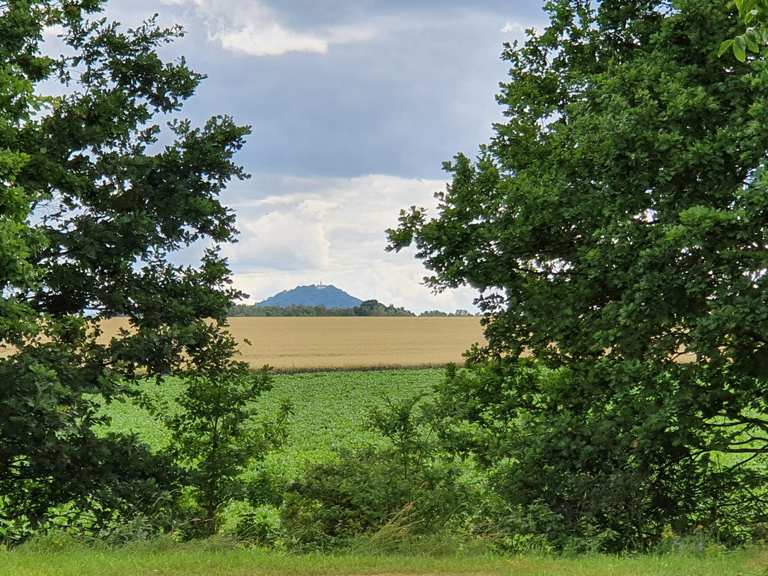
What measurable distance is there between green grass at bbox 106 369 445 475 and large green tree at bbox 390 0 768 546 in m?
7.87

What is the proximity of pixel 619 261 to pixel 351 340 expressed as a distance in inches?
2464

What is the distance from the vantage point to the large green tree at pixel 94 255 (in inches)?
496

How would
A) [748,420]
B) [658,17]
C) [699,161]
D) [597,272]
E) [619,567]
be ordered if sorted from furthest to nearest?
[658,17] < [748,420] < [597,272] < [699,161] < [619,567]

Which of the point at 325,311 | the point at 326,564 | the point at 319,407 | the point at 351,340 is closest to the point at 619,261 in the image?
the point at 326,564

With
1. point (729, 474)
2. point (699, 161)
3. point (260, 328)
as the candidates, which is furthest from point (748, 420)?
point (260, 328)

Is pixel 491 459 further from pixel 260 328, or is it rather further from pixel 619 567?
pixel 260 328

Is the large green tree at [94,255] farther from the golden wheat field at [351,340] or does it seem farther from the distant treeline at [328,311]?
the distant treeline at [328,311]

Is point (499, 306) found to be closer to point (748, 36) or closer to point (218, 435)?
point (218, 435)

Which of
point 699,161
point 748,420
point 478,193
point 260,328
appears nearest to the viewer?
point 699,161

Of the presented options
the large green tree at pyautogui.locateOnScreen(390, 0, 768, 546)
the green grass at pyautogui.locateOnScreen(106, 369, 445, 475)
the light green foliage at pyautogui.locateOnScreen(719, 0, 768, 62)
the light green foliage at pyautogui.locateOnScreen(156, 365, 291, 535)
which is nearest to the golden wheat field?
the green grass at pyautogui.locateOnScreen(106, 369, 445, 475)

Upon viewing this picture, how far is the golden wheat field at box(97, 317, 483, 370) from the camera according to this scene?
192ft

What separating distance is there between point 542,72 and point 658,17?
8.46 ft

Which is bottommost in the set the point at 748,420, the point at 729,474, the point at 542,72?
the point at 729,474

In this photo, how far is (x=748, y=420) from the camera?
13.5 m
